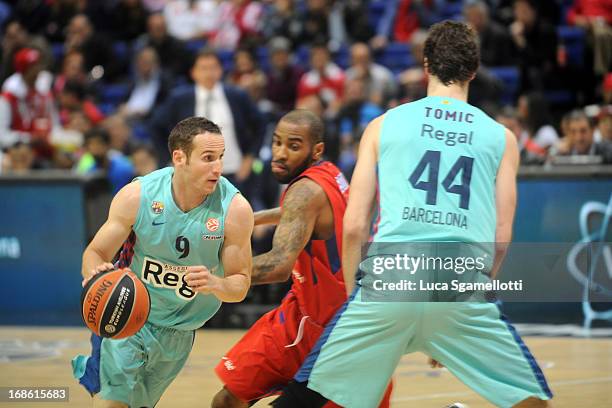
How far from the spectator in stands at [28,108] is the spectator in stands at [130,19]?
294 cm

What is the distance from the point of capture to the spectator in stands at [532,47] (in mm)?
13922

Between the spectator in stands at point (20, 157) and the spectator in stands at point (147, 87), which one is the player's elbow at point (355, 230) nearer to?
the spectator in stands at point (20, 157)

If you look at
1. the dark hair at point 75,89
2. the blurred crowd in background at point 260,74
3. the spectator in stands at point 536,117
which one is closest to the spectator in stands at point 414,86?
the blurred crowd in background at point 260,74

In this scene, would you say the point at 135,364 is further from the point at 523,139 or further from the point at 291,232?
the point at 523,139

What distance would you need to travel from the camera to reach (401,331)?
4.38m

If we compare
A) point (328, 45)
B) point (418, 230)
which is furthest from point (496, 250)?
point (328, 45)

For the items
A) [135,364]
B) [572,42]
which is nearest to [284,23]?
[572,42]

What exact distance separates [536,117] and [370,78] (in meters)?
2.09

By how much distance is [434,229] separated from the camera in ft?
14.6

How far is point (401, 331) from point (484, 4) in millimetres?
10470

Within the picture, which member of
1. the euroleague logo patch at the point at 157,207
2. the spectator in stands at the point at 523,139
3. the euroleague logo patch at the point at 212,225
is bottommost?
the spectator in stands at the point at 523,139

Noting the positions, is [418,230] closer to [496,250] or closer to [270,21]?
[496,250]

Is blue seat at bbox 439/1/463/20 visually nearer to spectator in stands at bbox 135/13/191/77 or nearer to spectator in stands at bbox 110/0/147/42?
spectator in stands at bbox 135/13/191/77

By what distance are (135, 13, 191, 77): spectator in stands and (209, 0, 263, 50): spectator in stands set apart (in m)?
0.74
